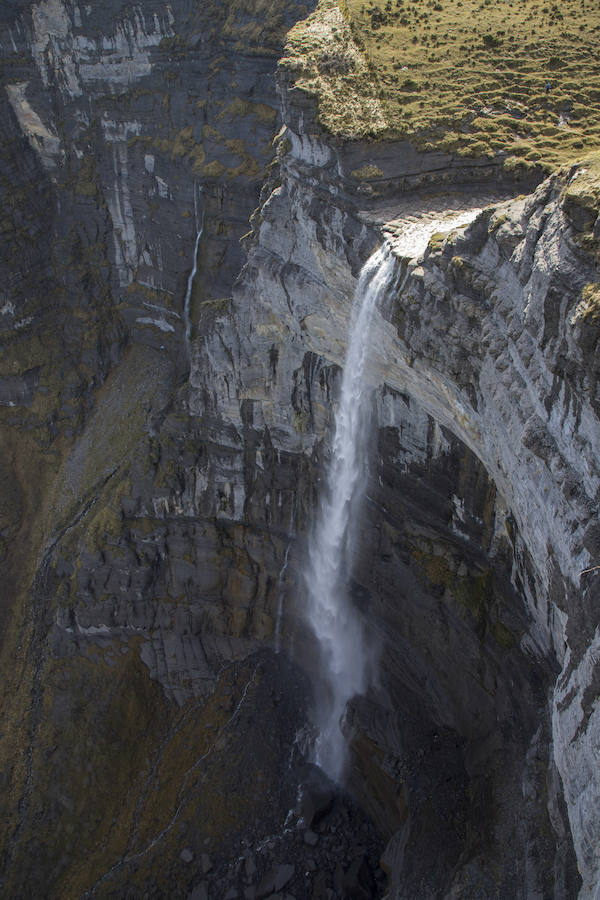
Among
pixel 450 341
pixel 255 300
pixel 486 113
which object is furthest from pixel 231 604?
pixel 486 113

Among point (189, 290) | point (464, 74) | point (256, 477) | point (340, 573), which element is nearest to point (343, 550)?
point (340, 573)

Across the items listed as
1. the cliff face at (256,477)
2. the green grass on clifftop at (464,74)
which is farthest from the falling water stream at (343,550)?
the green grass on clifftop at (464,74)

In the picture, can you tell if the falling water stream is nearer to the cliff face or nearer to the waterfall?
the cliff face

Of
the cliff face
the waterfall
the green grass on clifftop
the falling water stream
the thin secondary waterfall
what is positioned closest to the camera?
the cliff face

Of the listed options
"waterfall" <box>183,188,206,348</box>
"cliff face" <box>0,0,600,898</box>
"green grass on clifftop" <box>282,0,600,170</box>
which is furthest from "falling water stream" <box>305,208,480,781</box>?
"waterfall" <box>183,188,206,348</box>

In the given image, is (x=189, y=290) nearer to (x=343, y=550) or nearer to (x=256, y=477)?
(x=256, y=477)

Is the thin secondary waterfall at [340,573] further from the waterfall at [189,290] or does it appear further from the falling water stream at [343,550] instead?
the waterfall at [189,290]
